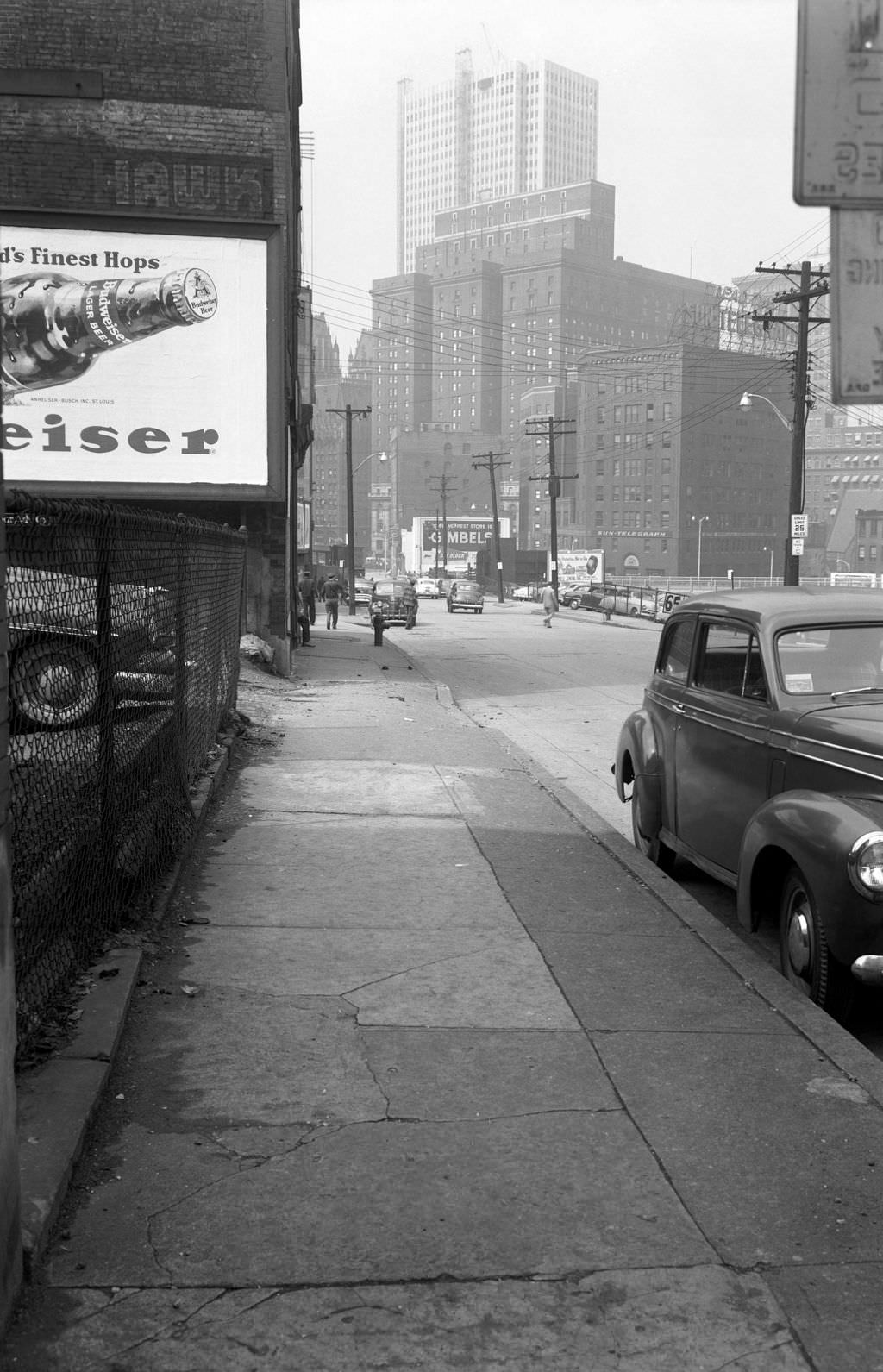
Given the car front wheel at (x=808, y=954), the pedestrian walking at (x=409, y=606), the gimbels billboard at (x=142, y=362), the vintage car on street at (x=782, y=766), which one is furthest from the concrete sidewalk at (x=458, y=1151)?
the pedestrian walking at (x=409, y=606)

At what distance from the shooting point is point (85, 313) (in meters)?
20.8

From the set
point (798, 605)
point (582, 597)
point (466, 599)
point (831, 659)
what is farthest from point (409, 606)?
point (831, 659)

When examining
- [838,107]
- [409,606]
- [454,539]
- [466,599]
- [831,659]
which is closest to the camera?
[838,107]

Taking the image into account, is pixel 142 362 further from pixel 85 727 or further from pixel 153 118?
pixel 85 727

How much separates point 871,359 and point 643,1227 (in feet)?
7.48

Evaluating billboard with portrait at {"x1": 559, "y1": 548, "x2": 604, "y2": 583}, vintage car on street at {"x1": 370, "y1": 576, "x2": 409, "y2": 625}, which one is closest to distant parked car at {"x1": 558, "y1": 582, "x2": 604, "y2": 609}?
billboard with portrait at {"x1": 559, "y1": 548, "x2": 604, "y2": 583}

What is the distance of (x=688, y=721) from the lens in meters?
7.59

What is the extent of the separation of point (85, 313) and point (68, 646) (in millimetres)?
16549

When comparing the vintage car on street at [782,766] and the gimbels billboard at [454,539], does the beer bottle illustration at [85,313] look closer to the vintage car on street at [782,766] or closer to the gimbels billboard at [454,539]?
the vintage car on street at [782,766]

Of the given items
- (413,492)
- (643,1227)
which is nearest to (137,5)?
(643,1227)

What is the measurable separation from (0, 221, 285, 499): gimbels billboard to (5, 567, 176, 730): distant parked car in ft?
46.1

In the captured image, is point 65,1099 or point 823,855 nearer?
point 65,1099

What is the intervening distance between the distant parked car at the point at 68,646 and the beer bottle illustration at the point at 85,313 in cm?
1461

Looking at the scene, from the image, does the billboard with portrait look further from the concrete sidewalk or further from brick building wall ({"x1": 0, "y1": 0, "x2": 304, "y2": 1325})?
the concrete sidewalk
